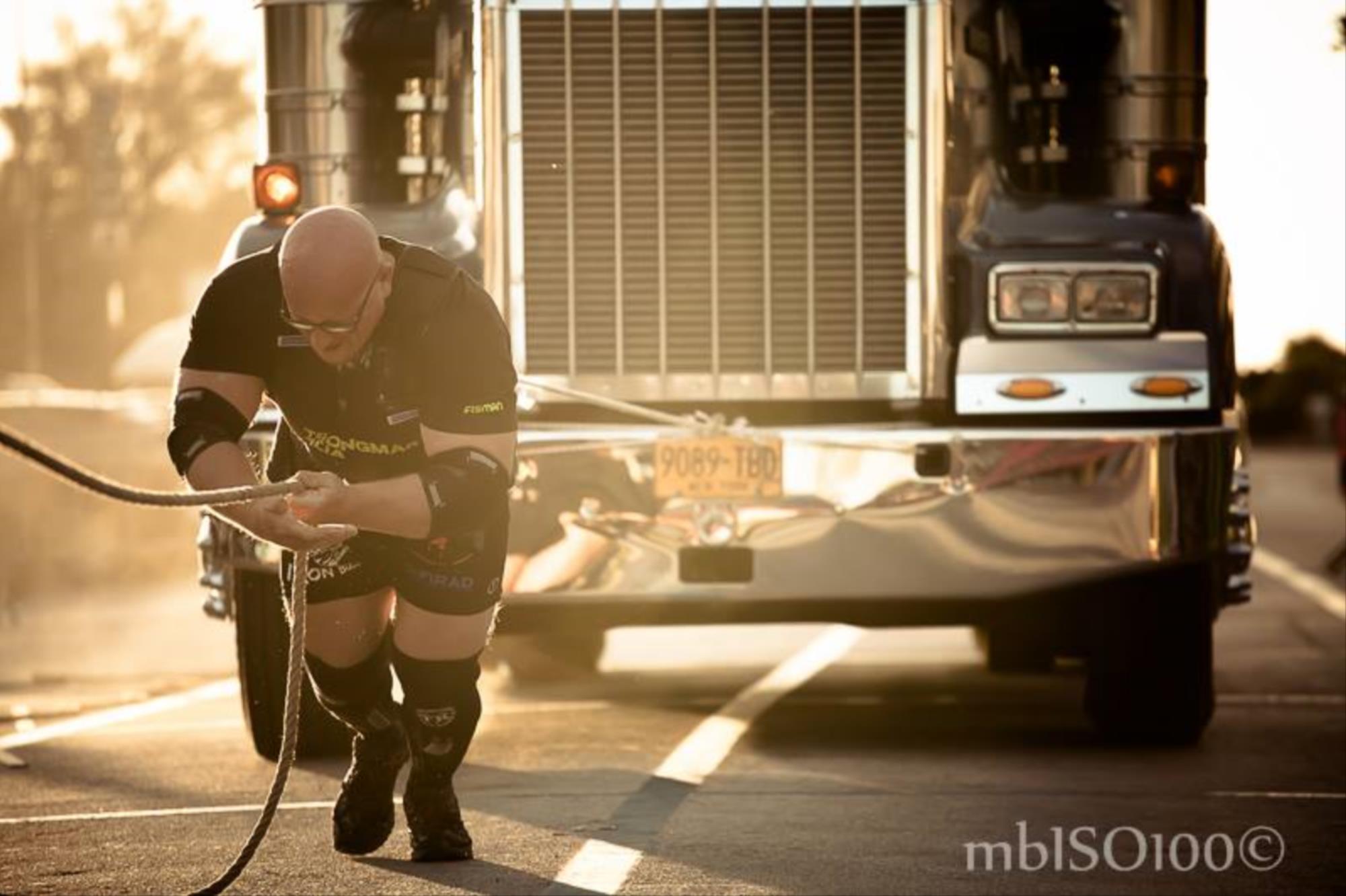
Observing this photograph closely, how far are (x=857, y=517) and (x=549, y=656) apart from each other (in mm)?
3982

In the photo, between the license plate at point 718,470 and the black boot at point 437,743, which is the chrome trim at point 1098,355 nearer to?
the license plate at point 718,470

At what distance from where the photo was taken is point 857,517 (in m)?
10.2

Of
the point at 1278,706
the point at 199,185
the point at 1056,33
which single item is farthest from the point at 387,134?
the point at 199,185

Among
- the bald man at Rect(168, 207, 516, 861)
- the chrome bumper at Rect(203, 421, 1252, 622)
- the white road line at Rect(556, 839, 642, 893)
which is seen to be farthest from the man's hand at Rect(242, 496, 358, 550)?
the chrome bumper at Rect(203, 421, 1252, 622)

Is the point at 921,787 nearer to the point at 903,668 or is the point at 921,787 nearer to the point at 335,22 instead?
the point at 335,22

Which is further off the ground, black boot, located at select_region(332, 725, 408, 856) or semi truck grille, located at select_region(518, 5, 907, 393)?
semi truck grille, located at select_region(518, 5, 907, 393)

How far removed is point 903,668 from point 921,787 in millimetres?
5032

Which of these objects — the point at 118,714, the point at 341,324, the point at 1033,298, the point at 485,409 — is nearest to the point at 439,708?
the point at 485,409

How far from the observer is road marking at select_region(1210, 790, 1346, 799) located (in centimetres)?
929

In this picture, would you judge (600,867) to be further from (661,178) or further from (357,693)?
(661,178)

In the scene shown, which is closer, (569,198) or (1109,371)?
(1109,371)

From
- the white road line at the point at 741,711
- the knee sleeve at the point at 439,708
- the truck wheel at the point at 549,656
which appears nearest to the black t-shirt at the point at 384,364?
the knee sleeve at the point at 439,708

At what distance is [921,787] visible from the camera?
31.0 ft

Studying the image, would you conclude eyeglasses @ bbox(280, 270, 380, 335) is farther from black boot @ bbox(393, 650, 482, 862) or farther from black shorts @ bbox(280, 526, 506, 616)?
black boot @ bbox(393, 650, 482, 862)
